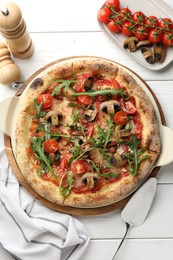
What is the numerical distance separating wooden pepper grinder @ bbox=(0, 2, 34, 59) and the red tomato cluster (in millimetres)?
555

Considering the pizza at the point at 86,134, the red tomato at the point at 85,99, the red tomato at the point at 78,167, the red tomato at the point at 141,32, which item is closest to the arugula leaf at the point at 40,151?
the pizza at the point at 86,134

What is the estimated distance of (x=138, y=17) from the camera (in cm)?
321

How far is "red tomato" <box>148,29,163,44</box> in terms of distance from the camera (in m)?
3.21

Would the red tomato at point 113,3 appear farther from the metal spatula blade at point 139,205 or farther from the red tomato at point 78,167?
the metal spatula blade at point 139,205

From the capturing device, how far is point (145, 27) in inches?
127

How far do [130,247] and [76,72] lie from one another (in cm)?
123

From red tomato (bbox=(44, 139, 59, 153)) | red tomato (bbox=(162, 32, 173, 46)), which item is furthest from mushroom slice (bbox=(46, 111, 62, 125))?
red tomato (bbox=(162, 32, 173, 46))

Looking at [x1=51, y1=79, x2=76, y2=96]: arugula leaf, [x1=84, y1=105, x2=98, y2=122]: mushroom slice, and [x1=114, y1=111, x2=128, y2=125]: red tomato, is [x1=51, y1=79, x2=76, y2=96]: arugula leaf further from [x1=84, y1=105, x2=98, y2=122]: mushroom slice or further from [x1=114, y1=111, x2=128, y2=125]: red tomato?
[x1=114, y1=111, x2=128, y2=125]: red tomato

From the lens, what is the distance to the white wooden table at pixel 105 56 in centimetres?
320

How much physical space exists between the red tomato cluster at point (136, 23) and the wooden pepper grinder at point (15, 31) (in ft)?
1.82

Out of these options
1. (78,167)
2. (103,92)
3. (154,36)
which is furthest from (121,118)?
(154,36)

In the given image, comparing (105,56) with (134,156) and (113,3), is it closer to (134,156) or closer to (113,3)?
(113,3)

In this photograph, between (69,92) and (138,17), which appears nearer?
(69,92)

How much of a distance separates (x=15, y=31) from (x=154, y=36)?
0.94 m
